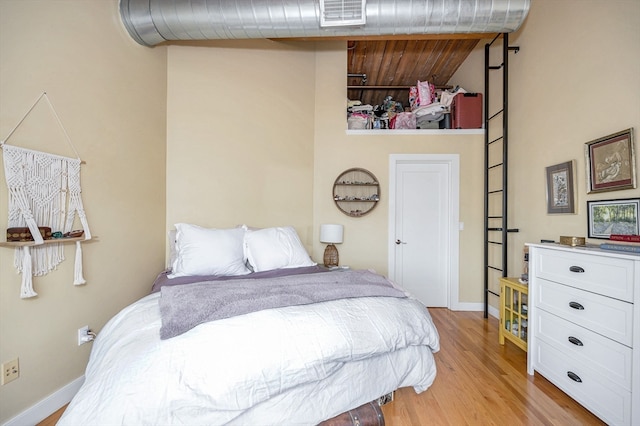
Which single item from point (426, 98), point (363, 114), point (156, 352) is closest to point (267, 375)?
point (156, 352)

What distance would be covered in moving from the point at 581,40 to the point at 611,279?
Result: 1793 millimetres

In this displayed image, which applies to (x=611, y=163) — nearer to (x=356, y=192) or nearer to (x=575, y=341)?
(x=575, y=341)

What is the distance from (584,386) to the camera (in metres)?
1.54

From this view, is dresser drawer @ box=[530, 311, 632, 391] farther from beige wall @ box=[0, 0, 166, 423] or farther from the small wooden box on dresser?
beige wall @ box=[0, 0, 166, 423]

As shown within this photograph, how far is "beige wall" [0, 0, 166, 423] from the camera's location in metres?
1.40

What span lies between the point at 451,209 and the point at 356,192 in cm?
120

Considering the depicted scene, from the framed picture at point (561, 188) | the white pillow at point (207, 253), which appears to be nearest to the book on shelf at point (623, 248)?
the framed picture at point (561, 188)

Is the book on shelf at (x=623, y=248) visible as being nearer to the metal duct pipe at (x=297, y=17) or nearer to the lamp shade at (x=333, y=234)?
the metal duct pipe at (x=297, y=17)

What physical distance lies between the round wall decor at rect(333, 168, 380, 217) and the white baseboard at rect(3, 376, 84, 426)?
2.71 m

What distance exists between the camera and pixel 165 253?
2.63 metres

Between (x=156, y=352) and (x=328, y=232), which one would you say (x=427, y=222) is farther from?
(x=156, y=352)

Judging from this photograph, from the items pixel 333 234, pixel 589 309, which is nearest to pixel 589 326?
pixel 589 309

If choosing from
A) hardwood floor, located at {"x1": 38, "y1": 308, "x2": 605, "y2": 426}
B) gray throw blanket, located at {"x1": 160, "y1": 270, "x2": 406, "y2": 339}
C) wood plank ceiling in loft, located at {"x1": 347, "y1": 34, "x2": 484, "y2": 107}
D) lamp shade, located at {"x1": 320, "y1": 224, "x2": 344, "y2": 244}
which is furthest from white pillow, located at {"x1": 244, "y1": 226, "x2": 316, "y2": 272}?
wood plank ceiling in loft, located at {"x1": 347, "y1": 34, "x2": 484, "y2": 107}

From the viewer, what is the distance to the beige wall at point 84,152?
4.60ft
